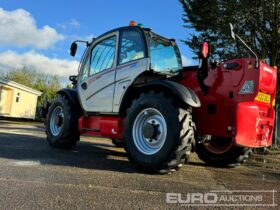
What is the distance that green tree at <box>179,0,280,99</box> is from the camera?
14.2 m

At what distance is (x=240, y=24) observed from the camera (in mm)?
14539

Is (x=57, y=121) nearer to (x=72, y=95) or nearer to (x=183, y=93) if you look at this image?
(x=72, y=95)

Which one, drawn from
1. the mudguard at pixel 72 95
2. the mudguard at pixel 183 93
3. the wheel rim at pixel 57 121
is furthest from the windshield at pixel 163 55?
the wheel rim at pixel 57 121

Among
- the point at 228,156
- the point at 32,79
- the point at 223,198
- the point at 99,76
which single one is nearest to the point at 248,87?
the point at 228,156

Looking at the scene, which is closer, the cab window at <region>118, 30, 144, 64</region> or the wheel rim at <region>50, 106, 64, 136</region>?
the cab window at <region>118, 30, 144, 64</region>

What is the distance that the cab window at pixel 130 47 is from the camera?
7.43m

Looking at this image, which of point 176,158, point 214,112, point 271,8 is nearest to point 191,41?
point 271,8

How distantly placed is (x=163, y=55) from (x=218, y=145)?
7.05ft

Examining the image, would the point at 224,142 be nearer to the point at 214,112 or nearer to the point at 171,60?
the point at 214,112

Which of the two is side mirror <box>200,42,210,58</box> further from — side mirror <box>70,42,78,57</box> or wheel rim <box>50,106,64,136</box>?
wheel rim <box>50,106,64,136</box>

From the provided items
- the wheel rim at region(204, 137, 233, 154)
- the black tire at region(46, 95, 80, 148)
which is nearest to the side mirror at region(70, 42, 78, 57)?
the black tire at region(46, 95, 80, 148)

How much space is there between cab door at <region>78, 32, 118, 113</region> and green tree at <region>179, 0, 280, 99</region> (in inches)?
256

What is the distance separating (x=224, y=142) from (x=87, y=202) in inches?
178

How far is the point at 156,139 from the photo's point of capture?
6.50 metres
